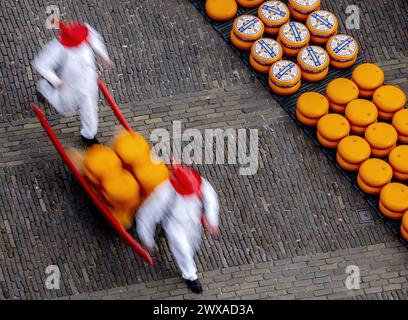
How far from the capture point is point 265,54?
14586 mm

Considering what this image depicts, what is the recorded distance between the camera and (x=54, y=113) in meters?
14.4

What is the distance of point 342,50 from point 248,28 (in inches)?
53.8

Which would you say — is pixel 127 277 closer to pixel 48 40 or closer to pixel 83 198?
pixel 83 198

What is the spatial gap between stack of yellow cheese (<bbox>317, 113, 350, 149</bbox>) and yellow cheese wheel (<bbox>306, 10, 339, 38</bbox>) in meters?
1.36

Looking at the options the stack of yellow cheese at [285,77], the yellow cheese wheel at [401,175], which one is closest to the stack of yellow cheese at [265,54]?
the stack of yellow cheese at [285,77]

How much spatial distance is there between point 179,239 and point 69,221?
1864mm

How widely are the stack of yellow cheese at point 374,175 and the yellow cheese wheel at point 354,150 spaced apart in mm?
96

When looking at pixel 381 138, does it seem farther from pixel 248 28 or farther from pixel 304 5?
pixel 248 28

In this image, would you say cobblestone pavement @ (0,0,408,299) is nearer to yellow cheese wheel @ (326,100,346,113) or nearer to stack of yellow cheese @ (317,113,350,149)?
stack of yellow cheese @ (317,113,350,149)

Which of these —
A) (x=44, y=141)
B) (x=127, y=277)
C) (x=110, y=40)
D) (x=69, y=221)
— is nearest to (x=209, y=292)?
(x=127, y=277)

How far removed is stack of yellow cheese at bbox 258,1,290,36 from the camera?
49.0 ft

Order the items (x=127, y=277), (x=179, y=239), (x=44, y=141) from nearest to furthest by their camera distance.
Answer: (x=179, y=239) < (x=127, y=277) < (x=44, y=141)

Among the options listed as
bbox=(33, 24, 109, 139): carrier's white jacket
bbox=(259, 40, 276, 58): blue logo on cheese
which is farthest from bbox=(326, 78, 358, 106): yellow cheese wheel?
bbox=(33, 24, 109, 139): carrier's white jacket

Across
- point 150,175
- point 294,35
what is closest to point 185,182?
point 150,175
